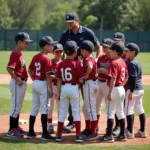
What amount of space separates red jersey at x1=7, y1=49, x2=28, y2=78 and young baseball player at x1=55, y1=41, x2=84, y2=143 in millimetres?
800

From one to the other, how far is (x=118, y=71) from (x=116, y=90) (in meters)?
0.33

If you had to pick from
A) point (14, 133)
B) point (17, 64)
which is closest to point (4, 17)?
point (17, 64)

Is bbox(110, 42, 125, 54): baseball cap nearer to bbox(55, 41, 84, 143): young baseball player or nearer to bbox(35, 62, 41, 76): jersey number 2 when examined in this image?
bbox(55, 41, 84, 143): young baseball player

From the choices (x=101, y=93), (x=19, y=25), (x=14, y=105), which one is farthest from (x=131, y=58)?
(x=19, y=25)

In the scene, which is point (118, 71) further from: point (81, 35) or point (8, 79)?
point (8, 79)

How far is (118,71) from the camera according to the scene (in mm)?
7422

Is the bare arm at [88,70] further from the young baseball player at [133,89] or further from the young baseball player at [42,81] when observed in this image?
the young baseball player at [133,89]

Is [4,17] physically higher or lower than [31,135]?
higher

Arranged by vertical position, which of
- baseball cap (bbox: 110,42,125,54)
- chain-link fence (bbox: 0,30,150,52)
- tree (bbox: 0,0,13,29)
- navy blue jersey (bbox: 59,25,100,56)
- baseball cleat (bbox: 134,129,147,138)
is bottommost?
baseball cleat (bbox: 134,129,147,138)

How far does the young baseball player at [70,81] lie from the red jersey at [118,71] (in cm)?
Answer: 50

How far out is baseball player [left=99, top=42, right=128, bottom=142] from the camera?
7.37 m

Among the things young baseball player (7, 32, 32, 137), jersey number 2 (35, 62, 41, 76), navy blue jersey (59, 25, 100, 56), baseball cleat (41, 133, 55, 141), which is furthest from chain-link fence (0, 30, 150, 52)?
baseball cleat (41, 133, 55, 141)

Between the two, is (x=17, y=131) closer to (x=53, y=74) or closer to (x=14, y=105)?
(x=14, y=105)

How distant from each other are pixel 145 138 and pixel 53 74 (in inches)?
78.6
